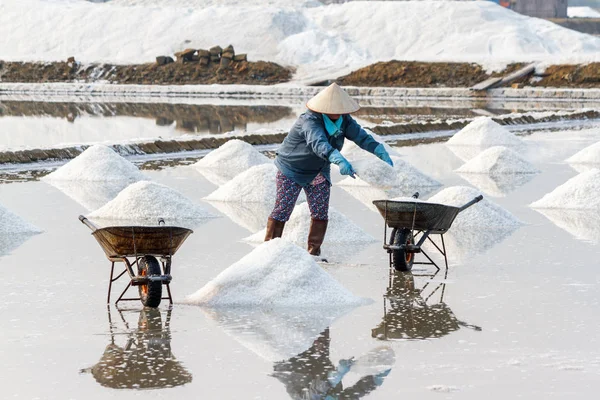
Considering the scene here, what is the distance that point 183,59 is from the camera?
133 feet

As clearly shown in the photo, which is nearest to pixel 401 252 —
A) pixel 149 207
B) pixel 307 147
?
pixel 307 147

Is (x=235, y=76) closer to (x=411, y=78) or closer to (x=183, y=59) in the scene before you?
(x=183, y=59)

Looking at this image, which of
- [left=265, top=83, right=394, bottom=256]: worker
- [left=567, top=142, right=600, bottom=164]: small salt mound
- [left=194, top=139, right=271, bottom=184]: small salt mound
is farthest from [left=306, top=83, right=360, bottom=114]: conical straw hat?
[left=567, top=142, right=600, bottom=164]: small salt mound

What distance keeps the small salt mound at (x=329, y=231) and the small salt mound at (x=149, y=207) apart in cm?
112

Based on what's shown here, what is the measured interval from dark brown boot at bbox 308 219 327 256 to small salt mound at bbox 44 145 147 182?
4.19 m

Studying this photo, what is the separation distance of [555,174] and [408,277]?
635 cm

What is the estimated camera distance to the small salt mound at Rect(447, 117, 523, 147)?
16.3 metres

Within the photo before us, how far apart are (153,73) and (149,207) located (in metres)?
31.8

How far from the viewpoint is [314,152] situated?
6.69 metres

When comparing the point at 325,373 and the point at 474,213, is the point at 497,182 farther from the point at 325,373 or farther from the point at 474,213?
the point at 325,373

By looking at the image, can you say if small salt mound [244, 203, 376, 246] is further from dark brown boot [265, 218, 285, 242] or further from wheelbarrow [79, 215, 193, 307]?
wheelbarrow [79, 215, 193, 307]

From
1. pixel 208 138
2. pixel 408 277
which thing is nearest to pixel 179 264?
pixel 408 277

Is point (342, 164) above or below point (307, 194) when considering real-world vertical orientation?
above

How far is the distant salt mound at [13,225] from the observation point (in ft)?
26.2
